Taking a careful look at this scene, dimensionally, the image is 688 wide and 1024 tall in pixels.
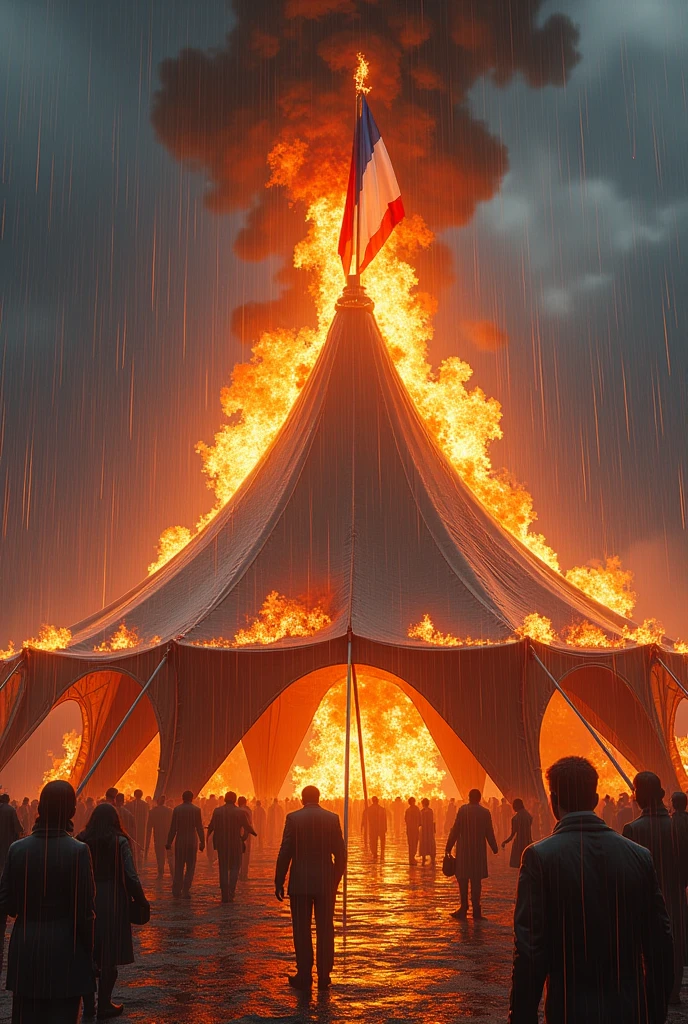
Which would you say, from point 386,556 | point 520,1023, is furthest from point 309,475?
point 520,1023

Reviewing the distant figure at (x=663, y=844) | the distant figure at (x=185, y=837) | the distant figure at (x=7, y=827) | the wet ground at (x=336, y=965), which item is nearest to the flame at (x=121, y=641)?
the distant figure at (x=185, y=837)

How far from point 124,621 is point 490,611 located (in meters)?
5.81

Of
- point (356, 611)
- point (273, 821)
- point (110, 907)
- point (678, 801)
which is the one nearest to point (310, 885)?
point (110, 907)

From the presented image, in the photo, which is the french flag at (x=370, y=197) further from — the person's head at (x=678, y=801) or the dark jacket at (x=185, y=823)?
the person's head at (x=678, y=801)

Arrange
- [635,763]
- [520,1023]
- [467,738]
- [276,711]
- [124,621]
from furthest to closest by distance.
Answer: [276,711] → [635,763] → [124,621] → [467,738] → [520,1023]

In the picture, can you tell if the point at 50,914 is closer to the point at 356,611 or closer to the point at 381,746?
the point at 356,611

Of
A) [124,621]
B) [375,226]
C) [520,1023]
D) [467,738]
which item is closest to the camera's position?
[520,1023]

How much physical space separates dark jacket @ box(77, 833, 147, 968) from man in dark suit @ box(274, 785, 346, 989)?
1167mm

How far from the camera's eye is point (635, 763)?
54.1ft

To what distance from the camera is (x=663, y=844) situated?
20.9 ft

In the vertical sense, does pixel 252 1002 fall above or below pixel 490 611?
below

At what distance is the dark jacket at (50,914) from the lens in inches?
146

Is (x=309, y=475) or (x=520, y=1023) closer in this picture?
(x=520, y=1023)

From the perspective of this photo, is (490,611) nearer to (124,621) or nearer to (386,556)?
(386,556)
